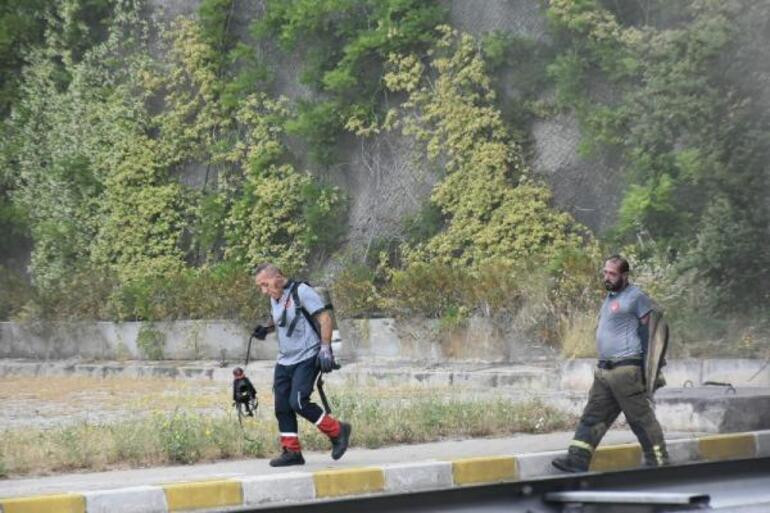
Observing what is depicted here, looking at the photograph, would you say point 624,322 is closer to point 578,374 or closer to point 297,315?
point 297,315

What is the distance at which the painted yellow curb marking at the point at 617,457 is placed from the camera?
41.1ft

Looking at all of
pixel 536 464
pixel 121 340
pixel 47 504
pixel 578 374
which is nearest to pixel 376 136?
pixel 121 340

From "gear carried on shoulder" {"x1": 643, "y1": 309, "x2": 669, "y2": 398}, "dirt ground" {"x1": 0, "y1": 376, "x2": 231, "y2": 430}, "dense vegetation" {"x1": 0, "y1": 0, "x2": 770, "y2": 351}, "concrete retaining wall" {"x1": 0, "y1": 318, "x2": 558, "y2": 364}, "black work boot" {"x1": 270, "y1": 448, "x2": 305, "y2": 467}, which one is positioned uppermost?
"dense vegetation" {"x1": 0, "y1": 0, "x2": 770, "y2": 351}

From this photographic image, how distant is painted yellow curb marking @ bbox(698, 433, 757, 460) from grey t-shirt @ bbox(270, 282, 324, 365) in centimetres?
355

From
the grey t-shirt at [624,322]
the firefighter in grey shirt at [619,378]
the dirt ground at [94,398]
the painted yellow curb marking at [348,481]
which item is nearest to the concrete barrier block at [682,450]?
the firefighter in grey shirt at [619,378]

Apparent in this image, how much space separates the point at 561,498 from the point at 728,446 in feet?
24.2

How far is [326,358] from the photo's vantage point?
1171 centimetres

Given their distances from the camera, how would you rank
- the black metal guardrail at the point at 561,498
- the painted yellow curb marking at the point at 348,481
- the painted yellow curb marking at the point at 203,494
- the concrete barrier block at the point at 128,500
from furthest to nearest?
1. the painted yellow curb marking at the point at 348,481
2. the painted yellow curb marking at the point at 203,494
3. the concrete barrier block at the point at 128,500
4. the black metal guardrail at the point at 561,498

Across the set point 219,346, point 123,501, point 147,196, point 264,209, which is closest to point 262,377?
point 219,346

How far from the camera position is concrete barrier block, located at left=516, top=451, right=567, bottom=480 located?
1209cm

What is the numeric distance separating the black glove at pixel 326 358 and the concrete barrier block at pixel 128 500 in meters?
1.72

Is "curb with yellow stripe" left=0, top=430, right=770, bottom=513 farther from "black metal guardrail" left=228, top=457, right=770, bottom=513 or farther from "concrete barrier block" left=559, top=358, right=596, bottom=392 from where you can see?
"concrete barrier block" left=559, top=358, right=596, bottom=392

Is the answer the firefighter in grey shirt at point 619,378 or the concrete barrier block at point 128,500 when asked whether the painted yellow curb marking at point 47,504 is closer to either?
the concrete barrier block at point 128,500

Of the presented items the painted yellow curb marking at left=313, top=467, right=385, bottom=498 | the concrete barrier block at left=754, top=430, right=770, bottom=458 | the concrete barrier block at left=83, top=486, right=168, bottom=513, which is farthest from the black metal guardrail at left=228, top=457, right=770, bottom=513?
the concrete barrier block at left=754, top=430, right=770, bottom=458
